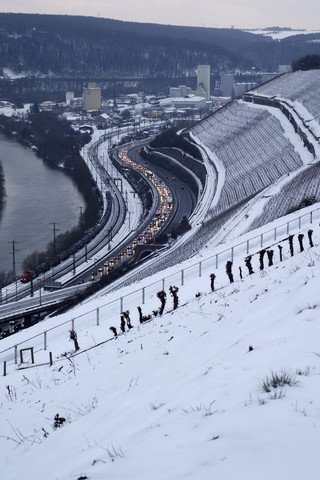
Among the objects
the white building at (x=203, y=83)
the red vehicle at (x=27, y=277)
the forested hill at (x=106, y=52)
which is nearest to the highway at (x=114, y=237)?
the red vehicle at (x=27, y=277)

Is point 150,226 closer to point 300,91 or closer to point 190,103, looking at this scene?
point 300,91

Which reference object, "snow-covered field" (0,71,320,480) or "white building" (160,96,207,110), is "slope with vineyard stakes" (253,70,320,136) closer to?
"snow-covered field" (0,71,320,480)

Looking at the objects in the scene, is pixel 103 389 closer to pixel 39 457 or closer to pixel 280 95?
pixel 39 457

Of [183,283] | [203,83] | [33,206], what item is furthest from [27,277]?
[203,83]

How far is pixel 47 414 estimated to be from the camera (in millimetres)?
5012

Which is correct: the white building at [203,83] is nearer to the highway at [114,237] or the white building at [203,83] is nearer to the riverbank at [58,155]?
the riverbank at [58,155]

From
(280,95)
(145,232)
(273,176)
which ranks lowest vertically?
(145,232)

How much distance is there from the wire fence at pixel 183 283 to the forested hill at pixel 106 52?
12057 centimetres

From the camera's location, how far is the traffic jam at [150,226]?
2404cm

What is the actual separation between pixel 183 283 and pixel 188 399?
617 centimetres

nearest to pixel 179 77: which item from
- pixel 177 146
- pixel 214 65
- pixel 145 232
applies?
pixel 214 65

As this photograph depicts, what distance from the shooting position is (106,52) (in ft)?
474

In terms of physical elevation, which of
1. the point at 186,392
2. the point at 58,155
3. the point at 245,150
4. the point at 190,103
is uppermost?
the point at 190,103

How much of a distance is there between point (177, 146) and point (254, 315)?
42223 millimetres
